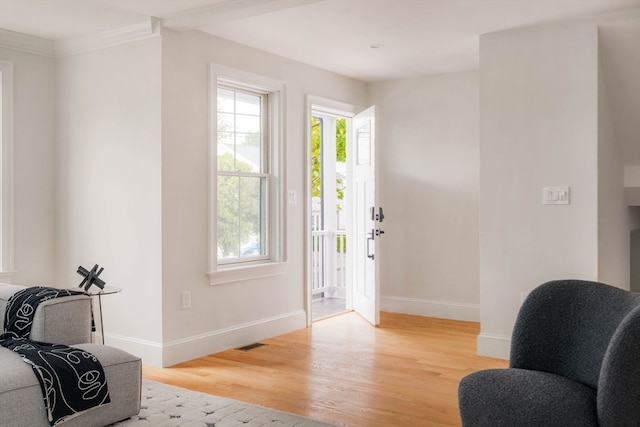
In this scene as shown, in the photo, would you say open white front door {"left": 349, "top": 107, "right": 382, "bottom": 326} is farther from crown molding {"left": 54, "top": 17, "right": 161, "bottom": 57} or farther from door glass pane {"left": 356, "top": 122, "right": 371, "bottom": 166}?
crown molding {"left": 54, "top": 17, "right": 161, "bottom": 57}

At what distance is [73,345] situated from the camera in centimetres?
329

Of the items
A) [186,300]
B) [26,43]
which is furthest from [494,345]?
[26,43]

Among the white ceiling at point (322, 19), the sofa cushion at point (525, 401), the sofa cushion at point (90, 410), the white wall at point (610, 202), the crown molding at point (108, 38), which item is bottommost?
the sofa cushion at point (90, 410)

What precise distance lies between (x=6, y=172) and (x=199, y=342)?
195 centimetres

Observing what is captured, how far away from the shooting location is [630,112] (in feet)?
14.5

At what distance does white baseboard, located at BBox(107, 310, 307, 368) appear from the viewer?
14.1 ft

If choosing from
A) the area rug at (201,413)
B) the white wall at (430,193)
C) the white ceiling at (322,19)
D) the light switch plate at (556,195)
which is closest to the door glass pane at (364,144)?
the white wall at (430,193)

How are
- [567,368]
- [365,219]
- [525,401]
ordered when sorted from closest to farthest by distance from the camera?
[525,401] < [567,368] < [365,219]

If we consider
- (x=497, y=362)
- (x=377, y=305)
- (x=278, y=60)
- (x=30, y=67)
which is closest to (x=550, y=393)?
(x=497, y=362)

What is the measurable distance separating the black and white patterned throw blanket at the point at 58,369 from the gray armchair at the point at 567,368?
176 cm

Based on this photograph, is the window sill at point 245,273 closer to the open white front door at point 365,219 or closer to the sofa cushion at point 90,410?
the open white front door at point 365,219

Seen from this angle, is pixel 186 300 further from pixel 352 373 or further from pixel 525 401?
pixel 525 401

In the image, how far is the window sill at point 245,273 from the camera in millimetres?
4660

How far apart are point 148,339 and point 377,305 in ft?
7.24
